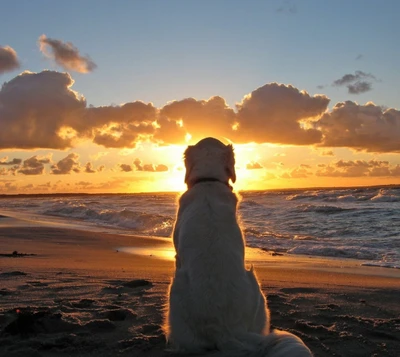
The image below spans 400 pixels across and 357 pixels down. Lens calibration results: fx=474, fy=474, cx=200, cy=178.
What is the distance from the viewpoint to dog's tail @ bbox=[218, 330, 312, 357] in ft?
9.25

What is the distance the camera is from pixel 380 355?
4180 millimetres

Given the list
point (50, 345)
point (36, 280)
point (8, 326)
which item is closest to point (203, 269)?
point (50, 345)

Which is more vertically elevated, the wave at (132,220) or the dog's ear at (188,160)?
the dog's ear at (188,160)

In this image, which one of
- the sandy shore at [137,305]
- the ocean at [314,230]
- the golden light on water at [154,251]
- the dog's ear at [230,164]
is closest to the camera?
the sandy shore at [137,305]

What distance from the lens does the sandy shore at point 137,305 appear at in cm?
430

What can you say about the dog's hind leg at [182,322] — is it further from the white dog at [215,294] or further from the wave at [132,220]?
the wave at [132,220]

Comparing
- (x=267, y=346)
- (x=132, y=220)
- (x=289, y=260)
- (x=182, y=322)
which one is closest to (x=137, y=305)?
(x=182, y=322)

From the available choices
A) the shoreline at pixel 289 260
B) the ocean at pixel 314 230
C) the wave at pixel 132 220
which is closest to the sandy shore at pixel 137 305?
the shoreline at pixel 289 260

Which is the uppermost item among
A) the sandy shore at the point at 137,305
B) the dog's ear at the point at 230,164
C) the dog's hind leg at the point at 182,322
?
the dog's ear at the point at 230,164

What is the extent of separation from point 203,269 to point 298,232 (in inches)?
599

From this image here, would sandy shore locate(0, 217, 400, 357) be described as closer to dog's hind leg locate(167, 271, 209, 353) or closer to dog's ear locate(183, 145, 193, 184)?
dog's hind leg locate(167, 271, 209, 353)

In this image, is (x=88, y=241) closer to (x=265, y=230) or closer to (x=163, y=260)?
(x=163, y=260)

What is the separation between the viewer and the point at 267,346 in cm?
308

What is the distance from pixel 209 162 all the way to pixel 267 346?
2.34m
